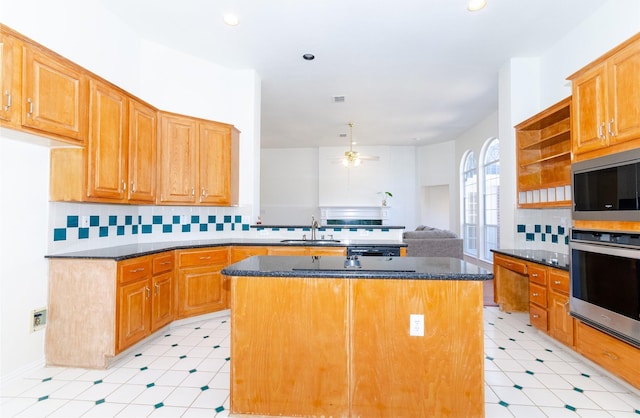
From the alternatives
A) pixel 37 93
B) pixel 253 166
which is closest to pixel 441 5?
pixel 253 166

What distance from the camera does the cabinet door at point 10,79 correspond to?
1905 millimetres

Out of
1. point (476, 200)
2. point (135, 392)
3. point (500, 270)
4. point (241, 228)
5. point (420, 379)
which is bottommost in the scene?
point (135, 392)

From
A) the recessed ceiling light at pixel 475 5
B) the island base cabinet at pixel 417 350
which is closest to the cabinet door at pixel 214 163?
the island base cabinet at pixel 417 350

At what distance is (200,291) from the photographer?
11.4 ft

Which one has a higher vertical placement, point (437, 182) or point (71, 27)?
point (71, 27)

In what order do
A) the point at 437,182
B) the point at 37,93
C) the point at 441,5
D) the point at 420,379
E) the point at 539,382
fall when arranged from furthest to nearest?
the point at 437,182
the point at 441,5
the point at 539,382
the point at 37,93
the point at 420,379

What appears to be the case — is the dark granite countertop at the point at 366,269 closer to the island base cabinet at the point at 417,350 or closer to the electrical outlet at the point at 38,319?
the island base cabinet at the point at 417,350

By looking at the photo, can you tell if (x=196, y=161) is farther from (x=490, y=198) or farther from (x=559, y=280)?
(x=490, y=198)

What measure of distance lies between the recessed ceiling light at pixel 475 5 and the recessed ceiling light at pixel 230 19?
231 cm

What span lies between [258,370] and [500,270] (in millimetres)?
3304

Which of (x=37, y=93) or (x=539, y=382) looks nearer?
(x=37, y=93)

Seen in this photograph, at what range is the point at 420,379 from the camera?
1.73 meters

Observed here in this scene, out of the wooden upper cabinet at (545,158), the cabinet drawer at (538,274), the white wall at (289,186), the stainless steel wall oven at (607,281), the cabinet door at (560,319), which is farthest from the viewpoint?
the white wall at (289,186)

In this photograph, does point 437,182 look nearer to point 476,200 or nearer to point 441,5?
point 476,200
